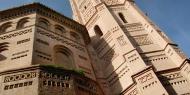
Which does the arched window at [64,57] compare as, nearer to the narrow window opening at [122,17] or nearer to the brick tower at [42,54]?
the brick tower at [42,54]

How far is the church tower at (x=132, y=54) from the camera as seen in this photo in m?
13.5

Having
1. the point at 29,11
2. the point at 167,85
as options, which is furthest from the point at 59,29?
the point at 167,85

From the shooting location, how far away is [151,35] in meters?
17.1

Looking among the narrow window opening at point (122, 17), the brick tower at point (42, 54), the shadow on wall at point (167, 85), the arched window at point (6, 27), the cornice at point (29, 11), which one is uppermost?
the narrow window opening at point (122, 17)

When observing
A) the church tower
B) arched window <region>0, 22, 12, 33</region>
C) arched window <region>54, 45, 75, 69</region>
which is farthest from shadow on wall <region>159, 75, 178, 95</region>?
arched window <region>0, 22, 12, 33</region>

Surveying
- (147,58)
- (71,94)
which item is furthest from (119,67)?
(71,94)

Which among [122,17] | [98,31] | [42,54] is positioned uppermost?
[122,17]

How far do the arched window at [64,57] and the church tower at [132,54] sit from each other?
6.67 feet

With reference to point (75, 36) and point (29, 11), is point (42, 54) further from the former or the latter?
point (75, 36)

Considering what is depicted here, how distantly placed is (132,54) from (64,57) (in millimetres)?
3702

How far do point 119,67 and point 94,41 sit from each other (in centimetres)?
427

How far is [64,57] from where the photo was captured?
586 inches

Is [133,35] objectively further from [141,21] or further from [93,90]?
[93,90]

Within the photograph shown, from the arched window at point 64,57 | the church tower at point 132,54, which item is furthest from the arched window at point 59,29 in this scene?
the church tower at point 132,54
